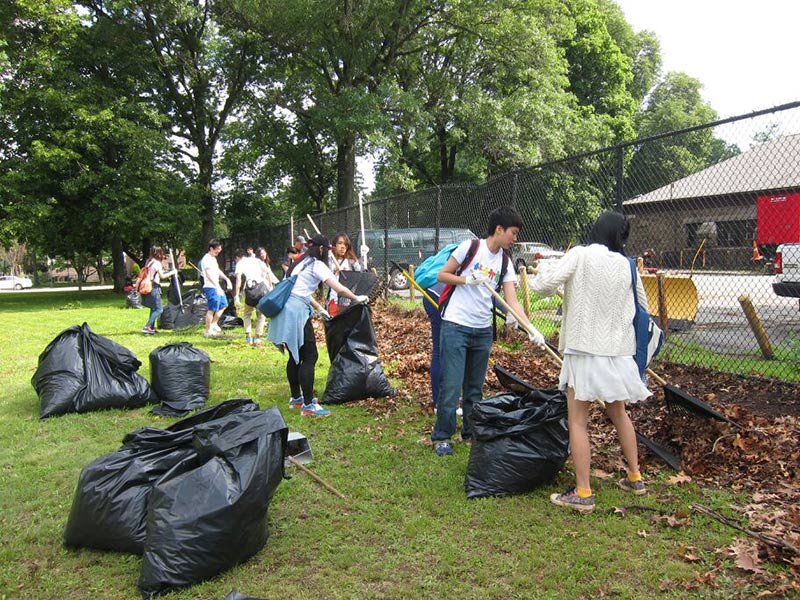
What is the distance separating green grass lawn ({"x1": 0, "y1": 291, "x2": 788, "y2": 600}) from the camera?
262 cm

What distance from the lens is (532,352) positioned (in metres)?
6.97

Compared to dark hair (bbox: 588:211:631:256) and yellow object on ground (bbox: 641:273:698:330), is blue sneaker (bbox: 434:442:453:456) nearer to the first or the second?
dark hair (bbox: 588:211:631:256)

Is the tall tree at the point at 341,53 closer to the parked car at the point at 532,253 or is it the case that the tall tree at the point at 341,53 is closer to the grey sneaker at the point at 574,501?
the parked car at the point at 532,253

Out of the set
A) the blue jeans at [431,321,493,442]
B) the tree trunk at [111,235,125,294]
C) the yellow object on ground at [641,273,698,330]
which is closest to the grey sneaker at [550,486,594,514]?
the blue jeans at [431,321,493,442]

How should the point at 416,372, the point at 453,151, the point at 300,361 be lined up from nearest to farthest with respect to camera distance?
the point at 300,361 → the point at 416,372 → the point at 453,151

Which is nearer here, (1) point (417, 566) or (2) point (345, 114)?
(1) point (417, 566)

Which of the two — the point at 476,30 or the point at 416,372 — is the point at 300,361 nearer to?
the point at 416,372

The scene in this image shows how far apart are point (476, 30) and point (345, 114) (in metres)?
6.85

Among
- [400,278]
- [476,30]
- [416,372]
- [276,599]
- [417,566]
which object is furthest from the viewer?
[476,30]

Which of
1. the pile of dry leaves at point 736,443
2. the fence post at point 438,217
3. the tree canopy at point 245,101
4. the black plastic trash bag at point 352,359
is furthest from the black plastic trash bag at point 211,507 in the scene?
the tree canopy at point 245,101

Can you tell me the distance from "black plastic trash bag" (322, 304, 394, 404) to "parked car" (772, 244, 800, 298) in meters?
4.37

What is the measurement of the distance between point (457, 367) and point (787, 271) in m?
5.33

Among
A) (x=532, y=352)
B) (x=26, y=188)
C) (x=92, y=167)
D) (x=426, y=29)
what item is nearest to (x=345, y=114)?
(x=426, y=29)

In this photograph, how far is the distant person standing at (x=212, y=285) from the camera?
947cm
